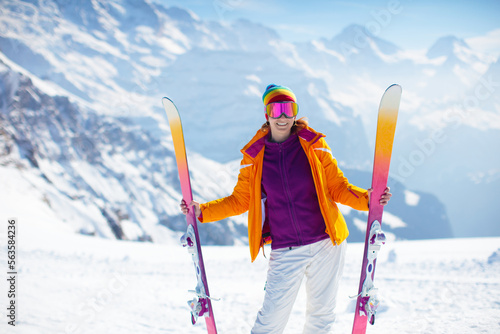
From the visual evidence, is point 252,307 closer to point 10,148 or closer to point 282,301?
point 282,301

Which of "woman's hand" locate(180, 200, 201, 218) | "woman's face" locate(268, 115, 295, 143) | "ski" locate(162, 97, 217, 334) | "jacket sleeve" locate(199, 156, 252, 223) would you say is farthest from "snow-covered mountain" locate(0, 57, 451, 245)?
"woman's face" locate(268, 115, 295, 143)

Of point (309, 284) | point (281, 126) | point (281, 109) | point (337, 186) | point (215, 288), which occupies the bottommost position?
point (309, 284)

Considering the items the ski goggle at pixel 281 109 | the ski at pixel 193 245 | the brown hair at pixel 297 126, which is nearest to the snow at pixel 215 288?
the ski at pixel 193 245

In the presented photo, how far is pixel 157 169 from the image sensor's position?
14825 centimetres

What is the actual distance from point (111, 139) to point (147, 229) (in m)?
55.4

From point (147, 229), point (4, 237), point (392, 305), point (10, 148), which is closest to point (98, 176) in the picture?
point (147, 229)

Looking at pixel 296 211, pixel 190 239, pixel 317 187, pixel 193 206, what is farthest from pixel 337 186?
pixel 190 239

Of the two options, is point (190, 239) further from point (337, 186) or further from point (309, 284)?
point (337, 186)

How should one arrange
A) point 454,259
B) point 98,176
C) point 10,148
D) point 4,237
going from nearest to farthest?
point 454,259
point 4,237
point 10,148
point 98,176

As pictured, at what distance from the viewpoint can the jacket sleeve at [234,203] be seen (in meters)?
3.32

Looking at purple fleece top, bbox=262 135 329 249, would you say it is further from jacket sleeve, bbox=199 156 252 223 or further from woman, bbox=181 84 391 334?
jacket sleeve, bbox=199 156 252 223

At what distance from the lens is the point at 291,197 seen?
3.03 meters

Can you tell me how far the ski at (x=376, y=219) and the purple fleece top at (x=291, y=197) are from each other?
0.69 meters

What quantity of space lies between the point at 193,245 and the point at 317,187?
5.28ft
